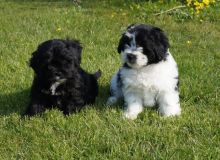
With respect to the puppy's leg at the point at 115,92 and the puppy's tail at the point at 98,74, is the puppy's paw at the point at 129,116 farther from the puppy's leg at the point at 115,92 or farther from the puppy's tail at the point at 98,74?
the puppy's tail at the point at 98,74

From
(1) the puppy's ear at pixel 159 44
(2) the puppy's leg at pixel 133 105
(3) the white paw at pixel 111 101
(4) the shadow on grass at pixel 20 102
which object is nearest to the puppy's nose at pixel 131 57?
(1) the puppy's ear at pixel 159 44

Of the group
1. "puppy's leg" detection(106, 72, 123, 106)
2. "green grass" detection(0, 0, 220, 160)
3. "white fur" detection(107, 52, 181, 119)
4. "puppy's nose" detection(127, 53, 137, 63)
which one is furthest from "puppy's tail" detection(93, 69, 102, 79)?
"puppy's nose" detection(127, 53, 137, 63)

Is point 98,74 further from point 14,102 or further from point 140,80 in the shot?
point 140,80

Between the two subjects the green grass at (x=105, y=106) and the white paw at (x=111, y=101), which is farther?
the white paw at (x=111, y=101)

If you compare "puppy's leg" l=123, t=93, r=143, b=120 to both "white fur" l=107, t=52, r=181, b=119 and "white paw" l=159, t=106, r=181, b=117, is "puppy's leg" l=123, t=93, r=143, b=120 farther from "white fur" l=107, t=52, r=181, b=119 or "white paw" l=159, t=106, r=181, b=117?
"white paw" l=159, t=106, r=181, b=117

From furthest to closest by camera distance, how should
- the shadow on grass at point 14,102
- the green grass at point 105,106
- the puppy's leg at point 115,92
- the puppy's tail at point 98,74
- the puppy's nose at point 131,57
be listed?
1. the puppy's tail at point 98,74
2. the shadow on grass at point 14,102
3. the puppy's leg at point 115,92
4. the puppy's nose at point 131,57
5. the green grass at point 105,106

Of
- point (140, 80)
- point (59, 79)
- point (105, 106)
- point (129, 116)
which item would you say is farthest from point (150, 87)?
point (59, 79)
